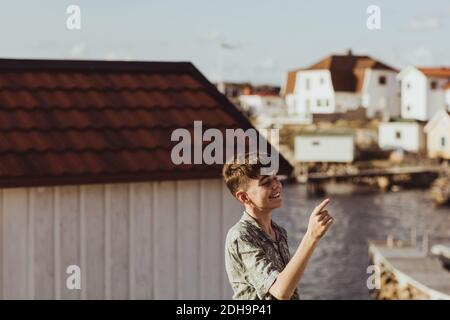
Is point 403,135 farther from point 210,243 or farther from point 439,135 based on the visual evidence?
point 210,243

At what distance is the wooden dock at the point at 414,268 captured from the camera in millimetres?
26500

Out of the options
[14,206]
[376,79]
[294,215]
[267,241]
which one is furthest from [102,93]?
[376,79]

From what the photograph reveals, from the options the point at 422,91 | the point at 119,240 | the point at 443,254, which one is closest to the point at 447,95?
the point at 422,91

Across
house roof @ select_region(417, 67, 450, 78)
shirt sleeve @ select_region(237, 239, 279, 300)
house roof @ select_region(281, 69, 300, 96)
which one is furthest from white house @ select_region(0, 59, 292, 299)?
house roof @ select_region(281, 69, 300, 96)

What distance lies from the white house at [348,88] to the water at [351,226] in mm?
14094

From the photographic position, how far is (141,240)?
8.74 metres

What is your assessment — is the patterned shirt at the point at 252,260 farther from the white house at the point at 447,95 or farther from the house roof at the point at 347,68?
the house roof at the point at 347,68

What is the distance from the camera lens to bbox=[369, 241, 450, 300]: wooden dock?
86.9 feet

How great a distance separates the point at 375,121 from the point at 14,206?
79688 millimetres

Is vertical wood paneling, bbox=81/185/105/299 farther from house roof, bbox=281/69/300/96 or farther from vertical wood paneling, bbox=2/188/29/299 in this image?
house roof, bbox=281/69/300/96

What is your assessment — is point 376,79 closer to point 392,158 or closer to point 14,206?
point 392,158

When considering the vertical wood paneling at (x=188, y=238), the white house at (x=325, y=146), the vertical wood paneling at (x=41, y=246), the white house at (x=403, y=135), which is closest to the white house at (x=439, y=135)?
the white house at (x=403, y=135)

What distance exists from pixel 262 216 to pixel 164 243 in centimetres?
525
